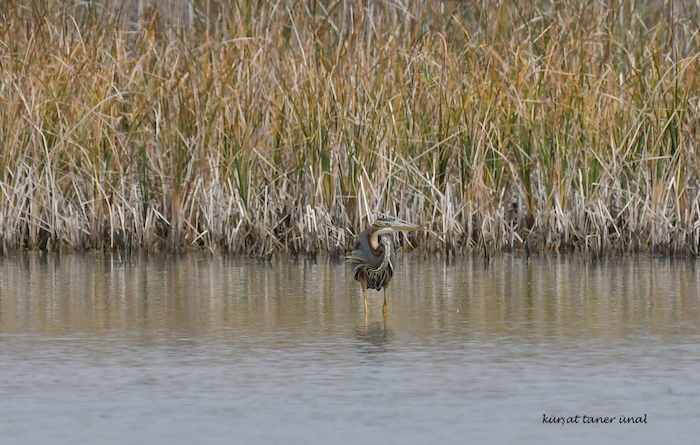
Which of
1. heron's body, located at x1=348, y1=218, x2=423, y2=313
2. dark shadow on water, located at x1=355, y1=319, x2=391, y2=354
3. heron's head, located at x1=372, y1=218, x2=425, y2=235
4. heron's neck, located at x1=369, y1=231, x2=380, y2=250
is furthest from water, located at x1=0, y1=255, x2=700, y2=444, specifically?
heron's head, located at x1=372, y1=218, x2=425, y2=235

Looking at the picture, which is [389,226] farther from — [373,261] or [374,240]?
[373,261]

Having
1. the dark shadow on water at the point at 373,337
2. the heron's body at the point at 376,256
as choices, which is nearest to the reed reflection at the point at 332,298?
the dark shadow on water at the point at 373,337

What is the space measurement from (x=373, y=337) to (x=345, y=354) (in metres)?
0.59

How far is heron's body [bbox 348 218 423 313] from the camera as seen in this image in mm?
8961

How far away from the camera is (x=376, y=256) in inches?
354

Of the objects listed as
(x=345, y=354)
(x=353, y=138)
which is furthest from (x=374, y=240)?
(x=353, y=138)

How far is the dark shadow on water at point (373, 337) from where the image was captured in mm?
7441

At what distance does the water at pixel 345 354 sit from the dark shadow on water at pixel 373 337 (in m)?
0.02

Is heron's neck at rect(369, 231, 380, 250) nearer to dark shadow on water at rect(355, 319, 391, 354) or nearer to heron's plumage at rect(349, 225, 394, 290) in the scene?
heron's plumage at rect(349, 225, 394, 290)

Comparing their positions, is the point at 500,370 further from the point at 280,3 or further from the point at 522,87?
the point at 280,3

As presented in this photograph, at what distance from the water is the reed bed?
0.65 m

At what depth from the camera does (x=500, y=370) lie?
676cm

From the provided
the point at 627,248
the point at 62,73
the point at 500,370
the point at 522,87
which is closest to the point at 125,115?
the point at 62,73

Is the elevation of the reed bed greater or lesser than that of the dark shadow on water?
greater
